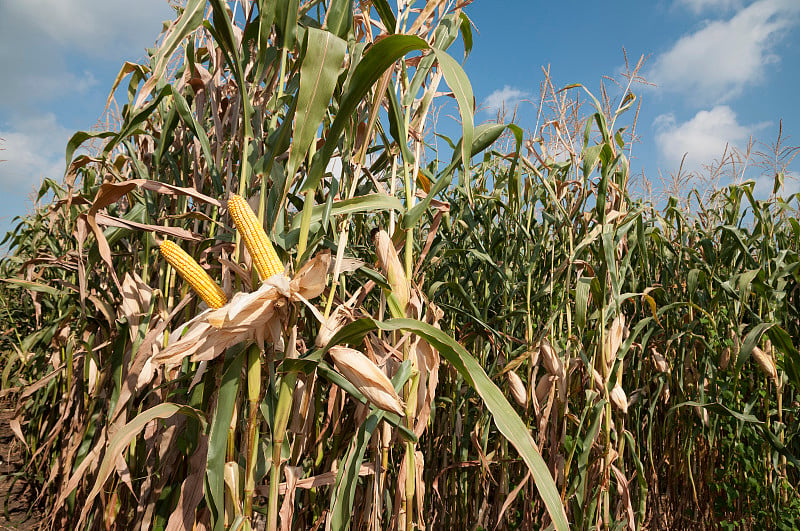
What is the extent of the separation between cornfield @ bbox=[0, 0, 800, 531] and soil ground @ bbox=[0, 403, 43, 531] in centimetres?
11

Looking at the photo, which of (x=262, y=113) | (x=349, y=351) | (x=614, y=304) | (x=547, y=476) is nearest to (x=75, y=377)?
(x=262, y=113)

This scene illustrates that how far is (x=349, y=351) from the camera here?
1.02 metres

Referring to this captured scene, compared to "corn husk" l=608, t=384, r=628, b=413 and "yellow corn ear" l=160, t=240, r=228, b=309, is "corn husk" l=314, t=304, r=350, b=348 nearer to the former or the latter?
"yellow corn ear" l=160, t=240, r=228, b=309

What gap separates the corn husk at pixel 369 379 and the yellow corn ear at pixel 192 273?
0.95 ft

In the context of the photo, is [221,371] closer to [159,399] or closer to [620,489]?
[159,399]

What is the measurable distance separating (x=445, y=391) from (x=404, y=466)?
3.81ft

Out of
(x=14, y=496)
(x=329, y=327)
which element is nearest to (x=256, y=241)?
(x=329, y=327)

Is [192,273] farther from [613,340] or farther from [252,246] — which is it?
[613,340]

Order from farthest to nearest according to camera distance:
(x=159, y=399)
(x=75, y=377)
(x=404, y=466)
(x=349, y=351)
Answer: (x=75, y=377), (x=159, y=399), (x=404, y=466), (x=349, y=351)

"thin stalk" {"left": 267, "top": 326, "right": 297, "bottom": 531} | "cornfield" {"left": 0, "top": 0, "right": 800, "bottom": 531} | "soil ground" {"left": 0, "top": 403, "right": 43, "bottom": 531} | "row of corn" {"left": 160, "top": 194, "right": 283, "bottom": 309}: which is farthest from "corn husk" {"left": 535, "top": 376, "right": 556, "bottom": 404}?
"soil ground" {"left": 0, "top": 403, "right": 43, "bottom": 531}

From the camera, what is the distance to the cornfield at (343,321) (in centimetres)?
102

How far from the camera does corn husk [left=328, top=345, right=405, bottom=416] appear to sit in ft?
3.23

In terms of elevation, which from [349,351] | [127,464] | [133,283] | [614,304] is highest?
[614,304]

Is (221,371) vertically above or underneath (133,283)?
underneath
